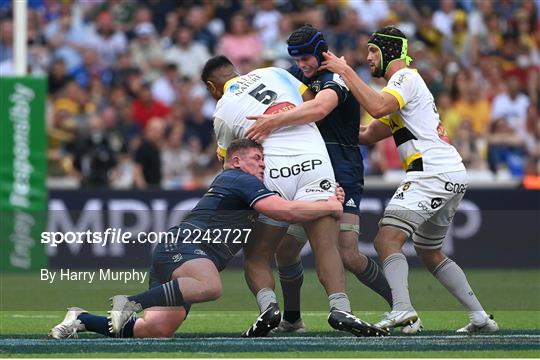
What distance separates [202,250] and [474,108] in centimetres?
1115

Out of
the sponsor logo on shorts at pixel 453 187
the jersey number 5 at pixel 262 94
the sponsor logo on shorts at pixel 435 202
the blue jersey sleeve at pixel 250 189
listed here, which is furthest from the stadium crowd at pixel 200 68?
the blue jersey sleeve at pixel 250 189

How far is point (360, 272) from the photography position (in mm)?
9977

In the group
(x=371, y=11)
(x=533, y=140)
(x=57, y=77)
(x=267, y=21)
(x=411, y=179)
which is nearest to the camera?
(x=411, y=179)

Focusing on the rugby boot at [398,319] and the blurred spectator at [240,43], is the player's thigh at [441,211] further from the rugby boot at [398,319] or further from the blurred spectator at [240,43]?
the blurred spectator at [240,43]

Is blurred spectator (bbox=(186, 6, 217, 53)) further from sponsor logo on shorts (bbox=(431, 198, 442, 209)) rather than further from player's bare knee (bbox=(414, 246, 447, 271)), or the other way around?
sponsor logo on shorts (bbox=(431, 198, 442, 209))

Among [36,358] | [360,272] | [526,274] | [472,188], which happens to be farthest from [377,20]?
[36,358]

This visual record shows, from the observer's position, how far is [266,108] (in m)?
9.56

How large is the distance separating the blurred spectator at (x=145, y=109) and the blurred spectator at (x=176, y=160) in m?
0.96

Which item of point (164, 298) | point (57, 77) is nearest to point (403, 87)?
point (164, 298)

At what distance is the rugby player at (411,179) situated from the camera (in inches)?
375

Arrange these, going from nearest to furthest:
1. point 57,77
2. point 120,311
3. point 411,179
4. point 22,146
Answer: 1. point 120,311
2. point 411,179
3. point 22,146
4. point 57,77

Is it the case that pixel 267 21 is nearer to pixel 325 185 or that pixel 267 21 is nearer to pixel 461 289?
pixel 461 289

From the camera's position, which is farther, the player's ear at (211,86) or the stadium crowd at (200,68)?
the stadium crowd at (200,68)

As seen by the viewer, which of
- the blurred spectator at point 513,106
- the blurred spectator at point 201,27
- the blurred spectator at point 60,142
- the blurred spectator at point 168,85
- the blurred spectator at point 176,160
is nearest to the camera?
the blurred spectator at point 60,142
